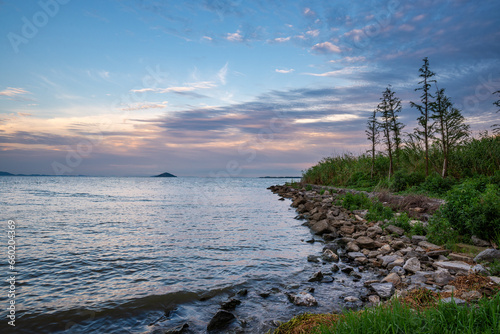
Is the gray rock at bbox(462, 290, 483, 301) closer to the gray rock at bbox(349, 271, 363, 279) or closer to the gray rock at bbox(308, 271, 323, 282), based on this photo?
the gray rock at bbox(349, 271, 363, 279)

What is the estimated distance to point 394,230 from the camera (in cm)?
1012

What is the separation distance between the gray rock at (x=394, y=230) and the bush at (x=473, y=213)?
194cm

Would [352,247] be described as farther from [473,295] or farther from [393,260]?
[473,295]

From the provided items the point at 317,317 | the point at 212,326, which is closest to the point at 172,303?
the point at 212,326

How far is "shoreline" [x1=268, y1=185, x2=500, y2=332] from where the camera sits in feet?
17.6

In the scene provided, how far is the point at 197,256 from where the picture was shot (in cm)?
929

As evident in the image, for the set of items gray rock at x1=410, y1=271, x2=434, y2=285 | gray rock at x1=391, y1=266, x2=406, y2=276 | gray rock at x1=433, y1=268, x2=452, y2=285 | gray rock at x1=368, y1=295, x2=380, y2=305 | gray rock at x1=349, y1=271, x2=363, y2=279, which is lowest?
gray rock at x1=349, y1=271, x2=363, y2=279

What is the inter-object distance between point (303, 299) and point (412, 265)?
2.98 m

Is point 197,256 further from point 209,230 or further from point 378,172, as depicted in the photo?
point 378,172

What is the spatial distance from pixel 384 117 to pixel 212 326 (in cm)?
2336

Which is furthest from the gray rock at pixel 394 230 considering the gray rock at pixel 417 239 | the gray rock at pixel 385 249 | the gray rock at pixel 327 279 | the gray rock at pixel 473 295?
the gray rock at pixel 473 295

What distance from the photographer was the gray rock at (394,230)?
9.95m

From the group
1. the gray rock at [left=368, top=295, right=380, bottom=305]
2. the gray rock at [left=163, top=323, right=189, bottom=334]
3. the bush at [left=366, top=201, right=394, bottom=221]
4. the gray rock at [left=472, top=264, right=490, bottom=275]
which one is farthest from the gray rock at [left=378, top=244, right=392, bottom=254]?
the gray rock at [left=163, top=323, right=189, bottom=334]

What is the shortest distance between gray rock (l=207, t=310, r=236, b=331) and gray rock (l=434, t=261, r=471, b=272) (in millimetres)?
4725
